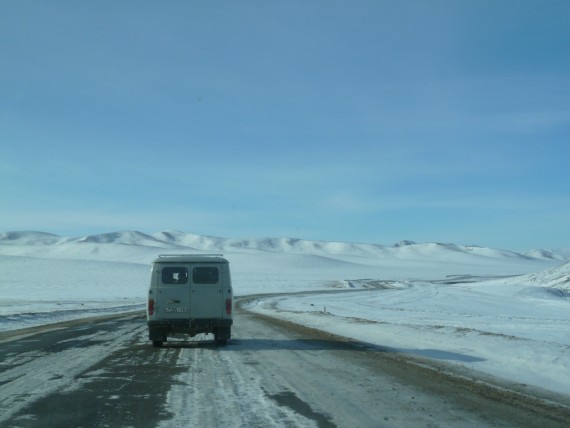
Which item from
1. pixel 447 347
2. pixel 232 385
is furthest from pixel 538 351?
pixel 232 385

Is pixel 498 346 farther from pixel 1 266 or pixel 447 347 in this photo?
pixel 1 266

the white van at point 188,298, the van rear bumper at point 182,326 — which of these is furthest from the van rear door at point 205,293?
the van rear bumper at point 182,326

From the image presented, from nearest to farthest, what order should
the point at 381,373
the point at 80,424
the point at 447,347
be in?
the point at 80,424 < the point at 381,373 < the point at 447,347

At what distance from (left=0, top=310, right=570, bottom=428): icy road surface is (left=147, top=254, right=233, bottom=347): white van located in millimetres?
647

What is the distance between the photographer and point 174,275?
652 inches

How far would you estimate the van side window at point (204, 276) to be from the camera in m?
16.6

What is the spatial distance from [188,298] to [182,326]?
29.8 inches

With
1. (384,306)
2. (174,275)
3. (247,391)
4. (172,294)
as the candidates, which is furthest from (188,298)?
(384,306)

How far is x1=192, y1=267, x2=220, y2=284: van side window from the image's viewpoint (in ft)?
54.6

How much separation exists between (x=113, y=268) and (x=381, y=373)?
114 m

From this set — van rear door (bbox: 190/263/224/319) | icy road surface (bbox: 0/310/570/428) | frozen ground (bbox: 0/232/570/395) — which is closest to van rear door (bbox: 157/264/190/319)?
van rear door (bbox: 190/263/224/319)

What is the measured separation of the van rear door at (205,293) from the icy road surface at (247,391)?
101 centimetres

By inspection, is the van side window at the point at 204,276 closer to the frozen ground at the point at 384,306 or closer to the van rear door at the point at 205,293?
the van rear door at the point at 205,293

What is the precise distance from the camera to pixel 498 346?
Answer: 15.3 metres
